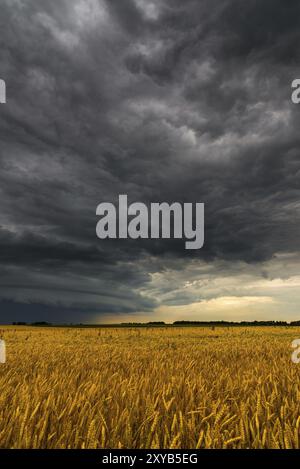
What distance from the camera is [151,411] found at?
3.74m

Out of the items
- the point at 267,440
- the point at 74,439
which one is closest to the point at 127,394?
the point at 74,439

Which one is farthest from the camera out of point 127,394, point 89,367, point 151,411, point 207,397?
point 89,367

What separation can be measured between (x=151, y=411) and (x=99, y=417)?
51 cm

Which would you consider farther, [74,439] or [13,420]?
[13,420]
